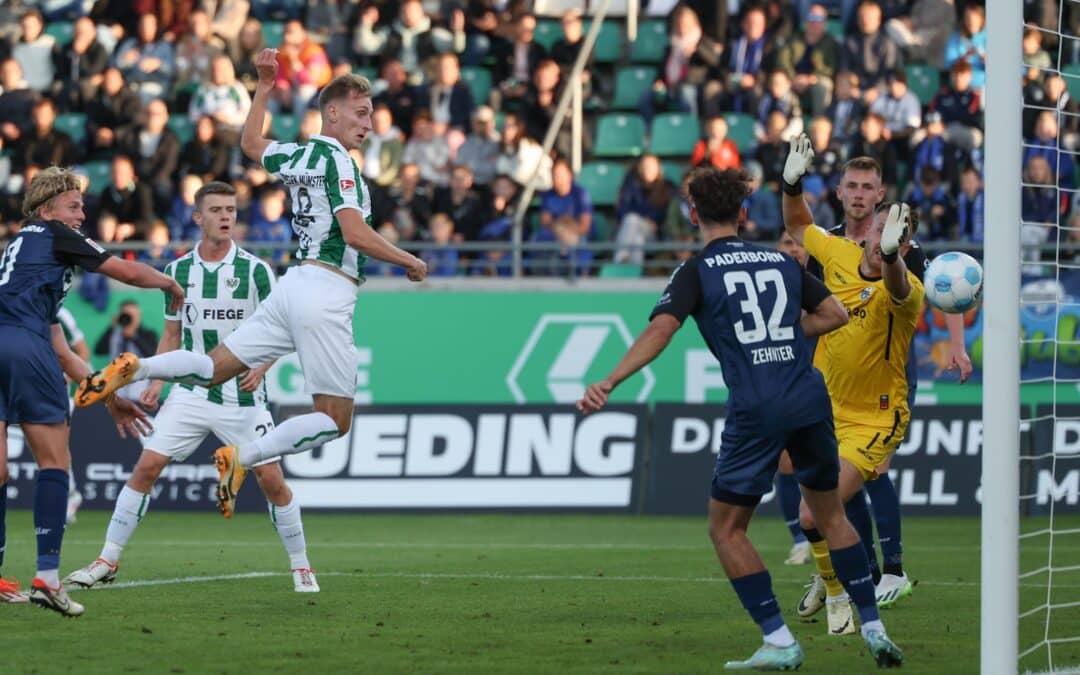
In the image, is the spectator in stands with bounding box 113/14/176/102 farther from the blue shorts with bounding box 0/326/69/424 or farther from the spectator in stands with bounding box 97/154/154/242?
the blue shorts with bounding box 0/326/69/424

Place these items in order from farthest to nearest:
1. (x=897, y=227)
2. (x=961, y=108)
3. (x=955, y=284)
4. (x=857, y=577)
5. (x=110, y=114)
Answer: (x=110, y=114) < (x=961, y=108) < (x=955, y=284) < (x=897, y=227) < (x=857, y=577)

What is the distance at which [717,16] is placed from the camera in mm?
25500

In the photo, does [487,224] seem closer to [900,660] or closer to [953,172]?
[953,172]

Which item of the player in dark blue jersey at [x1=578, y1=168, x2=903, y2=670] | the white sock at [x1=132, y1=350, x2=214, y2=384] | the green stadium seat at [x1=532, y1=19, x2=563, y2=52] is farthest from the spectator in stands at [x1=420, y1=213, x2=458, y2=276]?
the player in dark blue jersey at [x1=578, y1=168, x2=903, y2=670]

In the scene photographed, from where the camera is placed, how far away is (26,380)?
984 centimetres

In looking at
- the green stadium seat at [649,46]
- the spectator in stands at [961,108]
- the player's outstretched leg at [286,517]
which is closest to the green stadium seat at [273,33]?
the green stadium seat at [649,46]

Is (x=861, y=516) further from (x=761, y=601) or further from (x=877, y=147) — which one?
(x=877, y=147)

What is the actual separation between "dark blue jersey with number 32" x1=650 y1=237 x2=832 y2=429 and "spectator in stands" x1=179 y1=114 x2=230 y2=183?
1664 cm

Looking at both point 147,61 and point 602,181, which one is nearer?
point 602,181

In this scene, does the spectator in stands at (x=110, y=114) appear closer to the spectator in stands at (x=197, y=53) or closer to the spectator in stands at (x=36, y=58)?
the spectator in stands at (x=197, y=53)

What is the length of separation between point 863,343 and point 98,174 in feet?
54.2

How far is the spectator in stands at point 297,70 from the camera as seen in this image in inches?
998

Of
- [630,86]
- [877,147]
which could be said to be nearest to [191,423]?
[877,147]

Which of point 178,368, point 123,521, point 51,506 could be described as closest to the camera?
point 178,368
